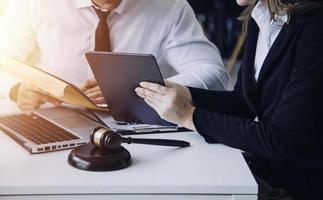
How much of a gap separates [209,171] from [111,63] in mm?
436

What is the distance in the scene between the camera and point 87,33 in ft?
6.17

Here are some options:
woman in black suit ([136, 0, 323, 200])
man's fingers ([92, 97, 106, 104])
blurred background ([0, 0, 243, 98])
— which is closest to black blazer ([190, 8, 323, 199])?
woman in black suit ([136, 0, 323, 200])

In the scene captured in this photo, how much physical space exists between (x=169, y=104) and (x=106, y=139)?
0.28 meters

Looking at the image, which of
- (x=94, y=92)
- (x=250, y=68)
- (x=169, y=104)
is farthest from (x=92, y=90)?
(x=250, y=68)

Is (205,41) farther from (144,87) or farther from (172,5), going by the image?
(144,87)

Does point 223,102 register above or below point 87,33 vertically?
below

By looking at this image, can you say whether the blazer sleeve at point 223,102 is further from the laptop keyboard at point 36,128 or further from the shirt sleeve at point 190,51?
the laptop keyboard at point 36,128

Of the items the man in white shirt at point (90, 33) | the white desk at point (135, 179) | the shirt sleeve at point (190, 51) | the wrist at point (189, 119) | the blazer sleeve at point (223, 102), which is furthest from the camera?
the man in white shirt at point (90, 33)

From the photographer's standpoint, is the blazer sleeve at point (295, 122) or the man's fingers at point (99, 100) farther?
the man's fingers at point (99, 100)

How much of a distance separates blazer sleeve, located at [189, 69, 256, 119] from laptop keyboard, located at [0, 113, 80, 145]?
431 mm

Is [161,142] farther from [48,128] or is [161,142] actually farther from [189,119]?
[48,128]

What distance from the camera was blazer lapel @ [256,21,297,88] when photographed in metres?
1.23

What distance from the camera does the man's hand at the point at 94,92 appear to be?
155cm

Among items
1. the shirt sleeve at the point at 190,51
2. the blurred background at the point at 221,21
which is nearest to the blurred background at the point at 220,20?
the blurred background at the point at 221,21
